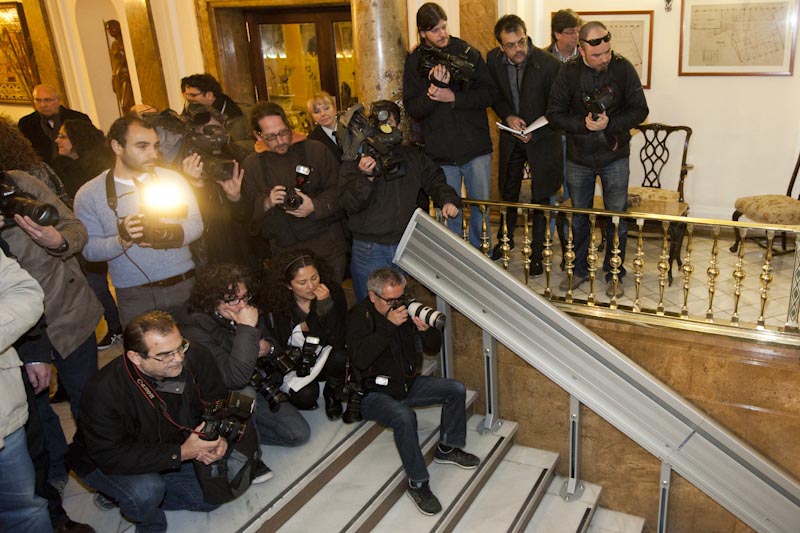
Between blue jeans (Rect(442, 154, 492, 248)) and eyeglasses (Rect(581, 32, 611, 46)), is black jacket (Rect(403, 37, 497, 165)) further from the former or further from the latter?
eyeglasses (Rect(581, 32, 611, 46))

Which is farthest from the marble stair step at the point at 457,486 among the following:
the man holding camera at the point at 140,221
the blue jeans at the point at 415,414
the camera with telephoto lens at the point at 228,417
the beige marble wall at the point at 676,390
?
the man holding camera at the point at 140,221

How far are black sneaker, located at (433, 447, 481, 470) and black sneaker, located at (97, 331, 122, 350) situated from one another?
7.54 feet

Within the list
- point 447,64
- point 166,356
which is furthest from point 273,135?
point 166,356

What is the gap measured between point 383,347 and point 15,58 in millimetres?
7073

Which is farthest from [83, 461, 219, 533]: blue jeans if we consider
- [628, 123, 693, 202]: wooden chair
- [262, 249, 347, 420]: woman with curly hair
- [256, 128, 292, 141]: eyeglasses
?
[628, 123, 693, 202]: wooden chair

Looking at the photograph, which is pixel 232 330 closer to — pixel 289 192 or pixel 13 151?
pixel 289 192

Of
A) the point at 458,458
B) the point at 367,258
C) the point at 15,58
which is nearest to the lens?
the point at 458,458

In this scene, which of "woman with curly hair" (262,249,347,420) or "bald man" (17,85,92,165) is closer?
"woman with curly hair" (262,249,347,420)

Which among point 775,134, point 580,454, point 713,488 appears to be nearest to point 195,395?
point 580,454

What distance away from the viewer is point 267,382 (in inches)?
145

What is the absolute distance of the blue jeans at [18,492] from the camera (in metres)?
2.57

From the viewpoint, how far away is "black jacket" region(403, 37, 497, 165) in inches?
175

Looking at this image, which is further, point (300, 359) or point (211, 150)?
point (211, 150)

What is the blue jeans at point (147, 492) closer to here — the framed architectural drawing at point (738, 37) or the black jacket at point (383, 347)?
the black jacket at point (383, 347)
